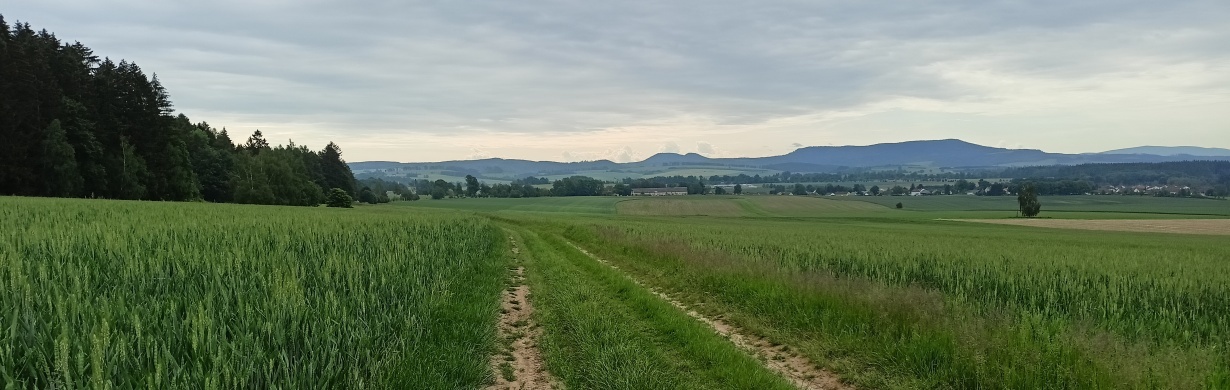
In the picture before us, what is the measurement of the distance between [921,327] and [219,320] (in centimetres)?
871

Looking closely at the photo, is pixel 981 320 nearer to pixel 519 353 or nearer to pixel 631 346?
pixel 631 346

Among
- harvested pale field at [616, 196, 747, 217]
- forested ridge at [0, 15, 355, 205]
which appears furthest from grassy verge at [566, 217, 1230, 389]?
harvested pale field at [616, 196, 747, 217]

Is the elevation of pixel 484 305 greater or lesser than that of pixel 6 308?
lesser

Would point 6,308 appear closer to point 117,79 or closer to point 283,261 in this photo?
point 283,261

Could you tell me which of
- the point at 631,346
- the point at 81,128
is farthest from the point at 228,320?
the point at 81,128

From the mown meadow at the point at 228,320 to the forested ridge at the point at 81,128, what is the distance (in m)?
44.3

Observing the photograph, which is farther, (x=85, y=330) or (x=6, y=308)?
(x=6, y=308)

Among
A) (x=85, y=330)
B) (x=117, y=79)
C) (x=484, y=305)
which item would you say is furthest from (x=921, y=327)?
(x=117, y=79)

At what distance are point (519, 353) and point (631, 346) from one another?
5.23 feet

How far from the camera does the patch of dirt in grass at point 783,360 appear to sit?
7414 millimetres

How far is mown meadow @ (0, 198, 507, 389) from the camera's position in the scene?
4.02m

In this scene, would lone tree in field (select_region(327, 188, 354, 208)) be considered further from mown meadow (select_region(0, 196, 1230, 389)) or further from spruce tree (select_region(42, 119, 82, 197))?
mown meadow (select_region(0, 196, 1230, 389))

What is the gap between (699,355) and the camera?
7.83 metres

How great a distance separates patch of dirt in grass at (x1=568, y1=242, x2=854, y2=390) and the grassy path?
1.17 ft
